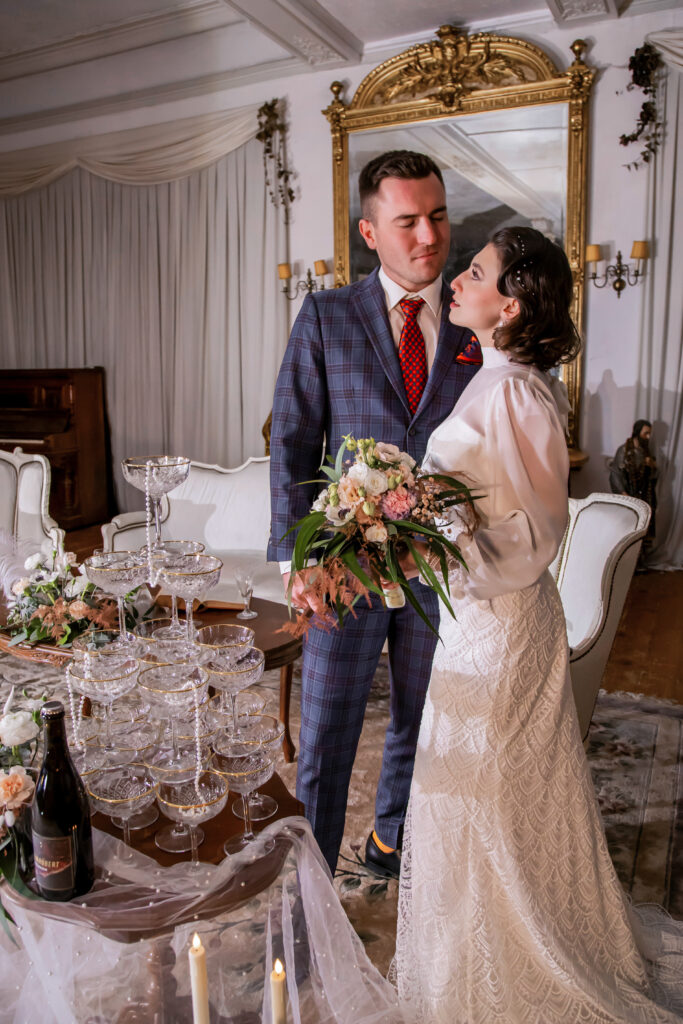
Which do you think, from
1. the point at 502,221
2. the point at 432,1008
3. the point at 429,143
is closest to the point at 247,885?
the point at 432,1008

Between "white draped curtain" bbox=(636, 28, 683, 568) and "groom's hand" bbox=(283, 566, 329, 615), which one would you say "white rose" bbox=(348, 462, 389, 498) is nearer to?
"groom's hand" bbox=(283, 566, 329, 615)

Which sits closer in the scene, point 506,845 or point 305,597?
point 305,597

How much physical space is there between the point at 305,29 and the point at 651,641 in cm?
466

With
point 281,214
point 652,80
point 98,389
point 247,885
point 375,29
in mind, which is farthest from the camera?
point 98,389

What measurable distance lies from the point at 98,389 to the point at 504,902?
6.88 m

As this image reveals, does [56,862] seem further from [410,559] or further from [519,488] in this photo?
[519,488]

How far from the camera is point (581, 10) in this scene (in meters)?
5.11

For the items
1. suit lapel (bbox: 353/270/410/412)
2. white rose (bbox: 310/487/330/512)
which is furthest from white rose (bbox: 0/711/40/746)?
suit lapel (bbox: 353/270/410/412)

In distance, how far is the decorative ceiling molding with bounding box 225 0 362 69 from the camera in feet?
16.8

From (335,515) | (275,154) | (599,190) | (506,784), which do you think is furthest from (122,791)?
(275,154)

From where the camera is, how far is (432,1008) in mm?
1598

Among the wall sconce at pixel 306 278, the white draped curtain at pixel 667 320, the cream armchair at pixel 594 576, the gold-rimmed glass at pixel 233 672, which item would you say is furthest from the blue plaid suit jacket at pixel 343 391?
the wall sconce at pixel 306 278

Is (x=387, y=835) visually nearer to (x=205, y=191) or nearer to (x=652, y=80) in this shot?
(x=652, y=80)

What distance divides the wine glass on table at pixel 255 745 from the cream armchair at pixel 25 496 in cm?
296
